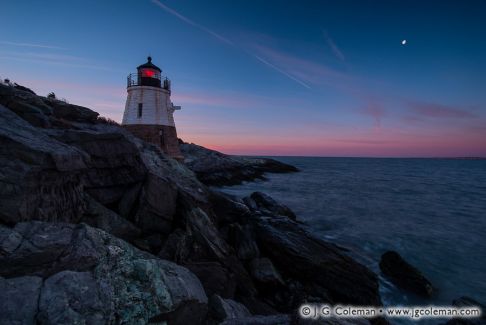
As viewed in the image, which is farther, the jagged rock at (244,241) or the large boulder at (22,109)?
the jagged rock at (244,241)

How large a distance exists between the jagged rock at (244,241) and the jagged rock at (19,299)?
7367 millimetres

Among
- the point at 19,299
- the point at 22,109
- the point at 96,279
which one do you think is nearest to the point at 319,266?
the point at 96,279

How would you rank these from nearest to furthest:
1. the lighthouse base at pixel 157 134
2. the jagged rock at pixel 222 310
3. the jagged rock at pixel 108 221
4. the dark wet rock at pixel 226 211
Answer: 1. the jagged rock at pixel 222 310
2. the jagged rock at pixel 108 221
3. the dark wet rock at pixel 226 211
4. the lighthouse base at pixel 157 134

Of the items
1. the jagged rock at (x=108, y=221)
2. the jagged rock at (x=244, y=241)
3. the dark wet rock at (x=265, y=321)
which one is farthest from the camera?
the jagged rock at (x=244, y=241)

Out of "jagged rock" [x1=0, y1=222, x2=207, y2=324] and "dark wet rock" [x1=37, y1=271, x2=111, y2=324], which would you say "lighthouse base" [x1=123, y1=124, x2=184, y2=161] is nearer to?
"jagged rock" [x1=0, y1=222, x2=207, y2=324]

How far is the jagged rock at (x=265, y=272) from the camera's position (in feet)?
31.8

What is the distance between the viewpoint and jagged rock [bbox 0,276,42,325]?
3879 millimetres

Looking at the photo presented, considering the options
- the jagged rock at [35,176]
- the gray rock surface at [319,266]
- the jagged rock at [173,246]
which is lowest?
the gray rock surface at [319,266]

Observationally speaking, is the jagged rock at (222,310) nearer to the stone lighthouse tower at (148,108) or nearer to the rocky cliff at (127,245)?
the rocky cliff at (127,245)

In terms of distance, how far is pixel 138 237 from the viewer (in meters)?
9.20


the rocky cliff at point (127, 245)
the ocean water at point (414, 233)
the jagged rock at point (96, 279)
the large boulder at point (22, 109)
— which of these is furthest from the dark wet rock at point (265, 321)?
the large boulder at point (22, 109)

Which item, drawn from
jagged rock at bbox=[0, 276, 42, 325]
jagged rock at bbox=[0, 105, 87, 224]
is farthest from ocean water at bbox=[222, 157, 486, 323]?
jagged rock at bbox=[0, 105, 87, 224]

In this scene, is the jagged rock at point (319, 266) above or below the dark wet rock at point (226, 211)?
below

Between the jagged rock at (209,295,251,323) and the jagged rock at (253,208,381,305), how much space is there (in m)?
4.33
